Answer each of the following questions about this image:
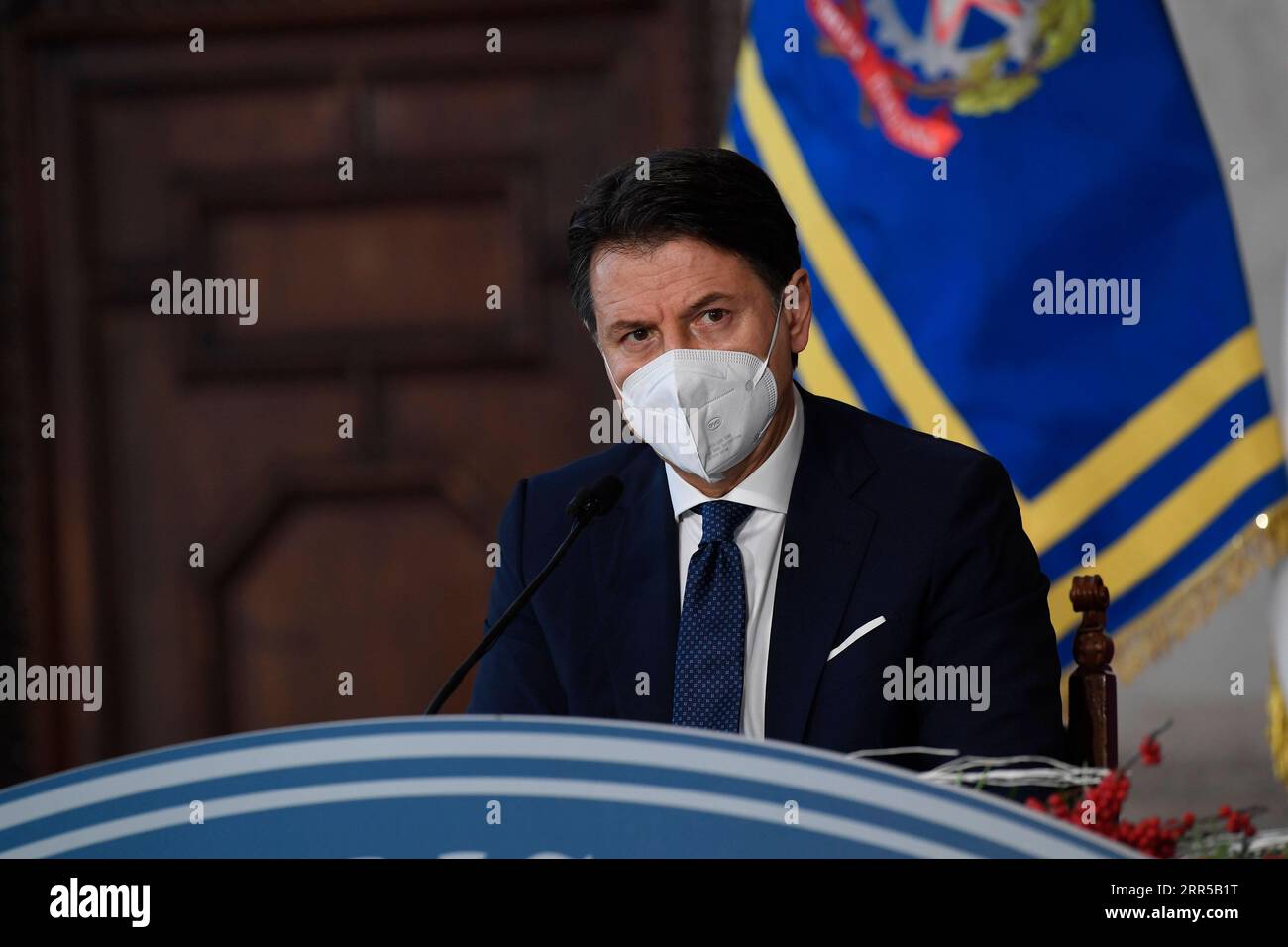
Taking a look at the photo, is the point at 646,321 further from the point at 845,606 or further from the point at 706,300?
the point at 845,606

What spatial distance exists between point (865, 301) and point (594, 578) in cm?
88

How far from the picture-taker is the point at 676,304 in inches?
54.3

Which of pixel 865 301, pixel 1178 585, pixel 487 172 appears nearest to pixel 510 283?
pixel 487 172

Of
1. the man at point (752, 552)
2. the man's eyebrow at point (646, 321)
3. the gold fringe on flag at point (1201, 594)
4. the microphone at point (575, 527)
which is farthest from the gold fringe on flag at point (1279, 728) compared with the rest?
Answer: the microphone at point (575, 527)

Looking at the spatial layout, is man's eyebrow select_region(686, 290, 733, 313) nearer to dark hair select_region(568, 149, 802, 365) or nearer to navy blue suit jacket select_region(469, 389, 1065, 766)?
dark hair select_region(568, 149, 802, 365)

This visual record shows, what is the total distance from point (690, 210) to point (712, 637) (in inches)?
16.4

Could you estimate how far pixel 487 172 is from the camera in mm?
2814

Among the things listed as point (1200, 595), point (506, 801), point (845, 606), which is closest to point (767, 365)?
point (845, 606)

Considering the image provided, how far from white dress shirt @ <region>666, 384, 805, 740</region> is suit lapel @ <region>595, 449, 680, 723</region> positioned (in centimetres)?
2

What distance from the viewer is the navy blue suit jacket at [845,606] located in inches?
51.9

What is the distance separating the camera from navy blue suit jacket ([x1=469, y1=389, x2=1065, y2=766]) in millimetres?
1318
